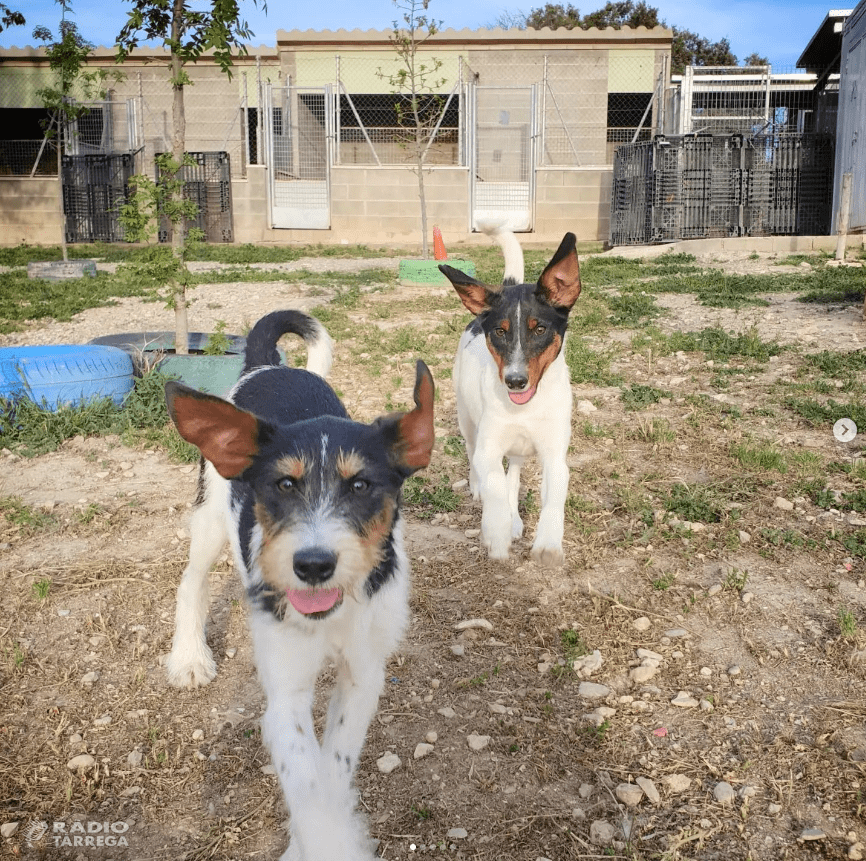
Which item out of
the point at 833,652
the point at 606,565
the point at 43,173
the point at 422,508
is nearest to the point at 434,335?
the point at 422,508

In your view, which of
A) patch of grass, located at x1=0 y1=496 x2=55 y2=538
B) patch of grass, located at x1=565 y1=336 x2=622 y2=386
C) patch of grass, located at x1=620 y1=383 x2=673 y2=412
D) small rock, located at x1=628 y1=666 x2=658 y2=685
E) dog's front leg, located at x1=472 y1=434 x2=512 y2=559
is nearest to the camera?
small rock, located at x1=628 y1=666 x2=658 y2=685

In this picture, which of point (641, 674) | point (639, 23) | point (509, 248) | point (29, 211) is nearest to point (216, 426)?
point (641, 674)

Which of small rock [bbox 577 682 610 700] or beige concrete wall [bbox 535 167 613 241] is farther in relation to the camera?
beige concrete wall [bbox 535 167 613 241]

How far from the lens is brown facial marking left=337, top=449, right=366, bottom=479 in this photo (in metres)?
2.58

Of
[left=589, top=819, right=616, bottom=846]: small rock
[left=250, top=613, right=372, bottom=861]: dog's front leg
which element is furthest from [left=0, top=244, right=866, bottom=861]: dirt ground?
[left=250, top=613, right=372, bottom=861]: dog's front leg

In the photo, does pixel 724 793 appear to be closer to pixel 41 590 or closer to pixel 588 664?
pixel 588 664

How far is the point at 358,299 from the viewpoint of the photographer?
12984 millimetres

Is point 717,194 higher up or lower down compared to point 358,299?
higher up

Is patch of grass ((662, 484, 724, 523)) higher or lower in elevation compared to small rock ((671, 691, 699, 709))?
higher

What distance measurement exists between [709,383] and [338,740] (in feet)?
20.5

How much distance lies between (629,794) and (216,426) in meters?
1.86

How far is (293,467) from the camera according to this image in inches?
101

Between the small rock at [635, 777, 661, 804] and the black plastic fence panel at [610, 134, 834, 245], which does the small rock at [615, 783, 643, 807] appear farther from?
the black plastic fence panel at [610, 134, 834, 245]

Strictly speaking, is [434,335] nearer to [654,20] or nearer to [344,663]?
[344,663]
